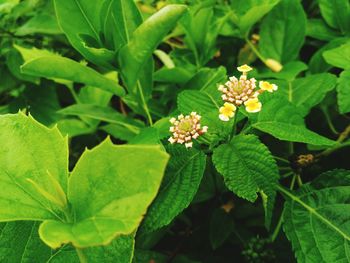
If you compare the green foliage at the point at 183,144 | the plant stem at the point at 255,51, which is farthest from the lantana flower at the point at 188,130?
the plant stem at the point at 255,51

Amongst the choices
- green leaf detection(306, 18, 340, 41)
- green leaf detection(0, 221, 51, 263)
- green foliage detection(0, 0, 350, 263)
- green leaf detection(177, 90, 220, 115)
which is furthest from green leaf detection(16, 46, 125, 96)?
green leaf detection(306, 18, 340, 41)

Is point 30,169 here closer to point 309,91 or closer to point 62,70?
point 62,70

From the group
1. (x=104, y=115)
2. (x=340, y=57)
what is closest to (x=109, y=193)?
(x=104, y=115)

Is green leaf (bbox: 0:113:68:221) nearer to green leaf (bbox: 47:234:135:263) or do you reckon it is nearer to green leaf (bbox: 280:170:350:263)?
green leaf (bbox: 47:234:135:263)

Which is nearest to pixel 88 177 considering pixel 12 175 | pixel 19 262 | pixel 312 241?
pixel 12 175

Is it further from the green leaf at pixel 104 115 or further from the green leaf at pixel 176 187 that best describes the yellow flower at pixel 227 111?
the green leaf at pixel 104 115

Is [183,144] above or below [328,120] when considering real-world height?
above
